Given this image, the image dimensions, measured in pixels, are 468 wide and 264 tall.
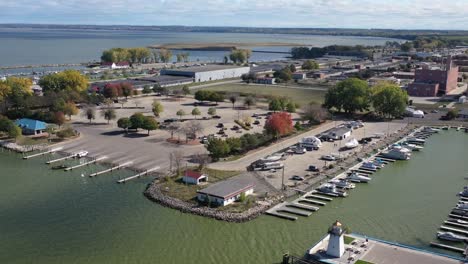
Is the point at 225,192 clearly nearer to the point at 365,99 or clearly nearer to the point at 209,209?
the point at 209,209

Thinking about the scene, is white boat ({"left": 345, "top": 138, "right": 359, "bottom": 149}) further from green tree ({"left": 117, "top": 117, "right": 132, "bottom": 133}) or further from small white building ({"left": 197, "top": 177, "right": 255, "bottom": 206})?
green tree ({"left": 117, "top": 117, "right": 132, "bottom": 133})

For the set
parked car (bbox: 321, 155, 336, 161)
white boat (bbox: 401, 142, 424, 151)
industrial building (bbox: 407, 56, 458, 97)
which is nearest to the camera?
parked car (bbox: 321, 155, 336, 161)

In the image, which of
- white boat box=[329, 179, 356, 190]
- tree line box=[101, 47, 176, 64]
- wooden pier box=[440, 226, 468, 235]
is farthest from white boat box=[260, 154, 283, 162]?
tree line box=[101, 47, 176, 64]

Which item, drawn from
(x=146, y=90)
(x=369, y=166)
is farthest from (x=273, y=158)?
(x=146, y=90)

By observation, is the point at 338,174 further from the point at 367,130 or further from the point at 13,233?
the point at 13,233

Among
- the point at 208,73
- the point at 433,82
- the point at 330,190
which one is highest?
the point at 433,82

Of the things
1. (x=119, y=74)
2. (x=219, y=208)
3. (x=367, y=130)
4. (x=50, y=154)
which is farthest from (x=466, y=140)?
(x=119, y=74)

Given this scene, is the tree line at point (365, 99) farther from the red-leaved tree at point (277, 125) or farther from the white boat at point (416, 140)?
the red-leaved tree at point (277, 125)
